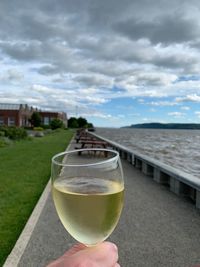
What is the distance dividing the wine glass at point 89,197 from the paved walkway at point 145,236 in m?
3.28

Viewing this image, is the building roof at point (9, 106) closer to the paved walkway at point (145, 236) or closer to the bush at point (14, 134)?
the bush at point (14, 134)

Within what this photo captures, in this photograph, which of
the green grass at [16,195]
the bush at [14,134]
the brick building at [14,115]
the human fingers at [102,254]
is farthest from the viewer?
the brick building at [14,115]

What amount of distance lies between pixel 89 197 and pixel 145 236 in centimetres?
434

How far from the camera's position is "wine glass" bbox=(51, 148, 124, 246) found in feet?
3.53

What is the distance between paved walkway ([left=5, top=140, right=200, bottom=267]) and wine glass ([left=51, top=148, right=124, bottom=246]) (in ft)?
10.8

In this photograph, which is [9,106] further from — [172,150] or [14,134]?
[172,150]

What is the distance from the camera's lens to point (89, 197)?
3.51 ft

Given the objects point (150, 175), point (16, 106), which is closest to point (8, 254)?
point (150, 175)

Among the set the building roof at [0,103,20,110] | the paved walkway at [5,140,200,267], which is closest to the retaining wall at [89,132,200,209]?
the paved walkway at [5,140,200,267]

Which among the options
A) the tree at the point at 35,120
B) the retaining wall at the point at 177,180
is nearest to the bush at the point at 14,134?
the retaining wall at the point at 177,180

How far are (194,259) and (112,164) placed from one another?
3.69 metres

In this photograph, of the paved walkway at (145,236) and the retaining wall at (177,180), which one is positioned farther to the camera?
the retaining wall at (177,180)

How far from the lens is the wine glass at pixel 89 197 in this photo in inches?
42.4

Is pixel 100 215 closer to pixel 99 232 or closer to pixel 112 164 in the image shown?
pixel 99 232
